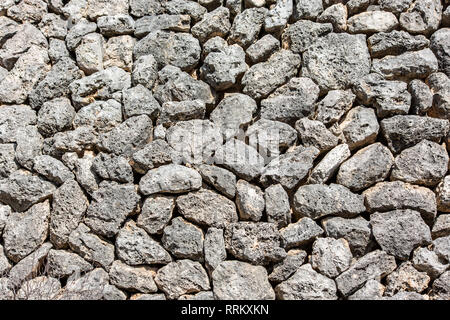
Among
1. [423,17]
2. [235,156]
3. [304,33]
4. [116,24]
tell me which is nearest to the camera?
[235,156]

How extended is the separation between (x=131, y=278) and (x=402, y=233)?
184cm

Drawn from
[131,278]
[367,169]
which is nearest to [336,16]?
[367,169]

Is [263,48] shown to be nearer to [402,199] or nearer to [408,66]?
[408,66]

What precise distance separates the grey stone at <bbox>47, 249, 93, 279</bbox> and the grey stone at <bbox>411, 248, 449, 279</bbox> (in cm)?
221

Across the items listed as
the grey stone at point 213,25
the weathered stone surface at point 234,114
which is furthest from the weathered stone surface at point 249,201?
the grey stone at point 213,25

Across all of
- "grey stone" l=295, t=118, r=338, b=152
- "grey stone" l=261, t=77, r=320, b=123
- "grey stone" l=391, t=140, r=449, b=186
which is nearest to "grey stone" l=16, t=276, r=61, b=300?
"grey stone" l=261, t=77, r=320, b=123

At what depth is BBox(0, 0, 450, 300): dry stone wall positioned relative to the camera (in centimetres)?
304

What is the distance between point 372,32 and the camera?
11.2 feet

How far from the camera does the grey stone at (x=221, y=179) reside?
125 inches

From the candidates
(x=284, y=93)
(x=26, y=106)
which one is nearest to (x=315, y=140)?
(x=284, y=93)

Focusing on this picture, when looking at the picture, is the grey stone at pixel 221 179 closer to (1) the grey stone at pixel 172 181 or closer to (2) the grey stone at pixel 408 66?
(1) the grey stone at pixel 172 181

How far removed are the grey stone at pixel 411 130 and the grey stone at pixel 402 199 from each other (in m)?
0.28

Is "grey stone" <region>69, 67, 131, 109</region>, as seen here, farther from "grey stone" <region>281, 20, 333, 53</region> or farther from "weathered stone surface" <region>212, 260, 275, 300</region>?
"weathered stone surface" <region>212, 260, 275, 300</region>

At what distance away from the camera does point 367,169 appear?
10.3 ft
